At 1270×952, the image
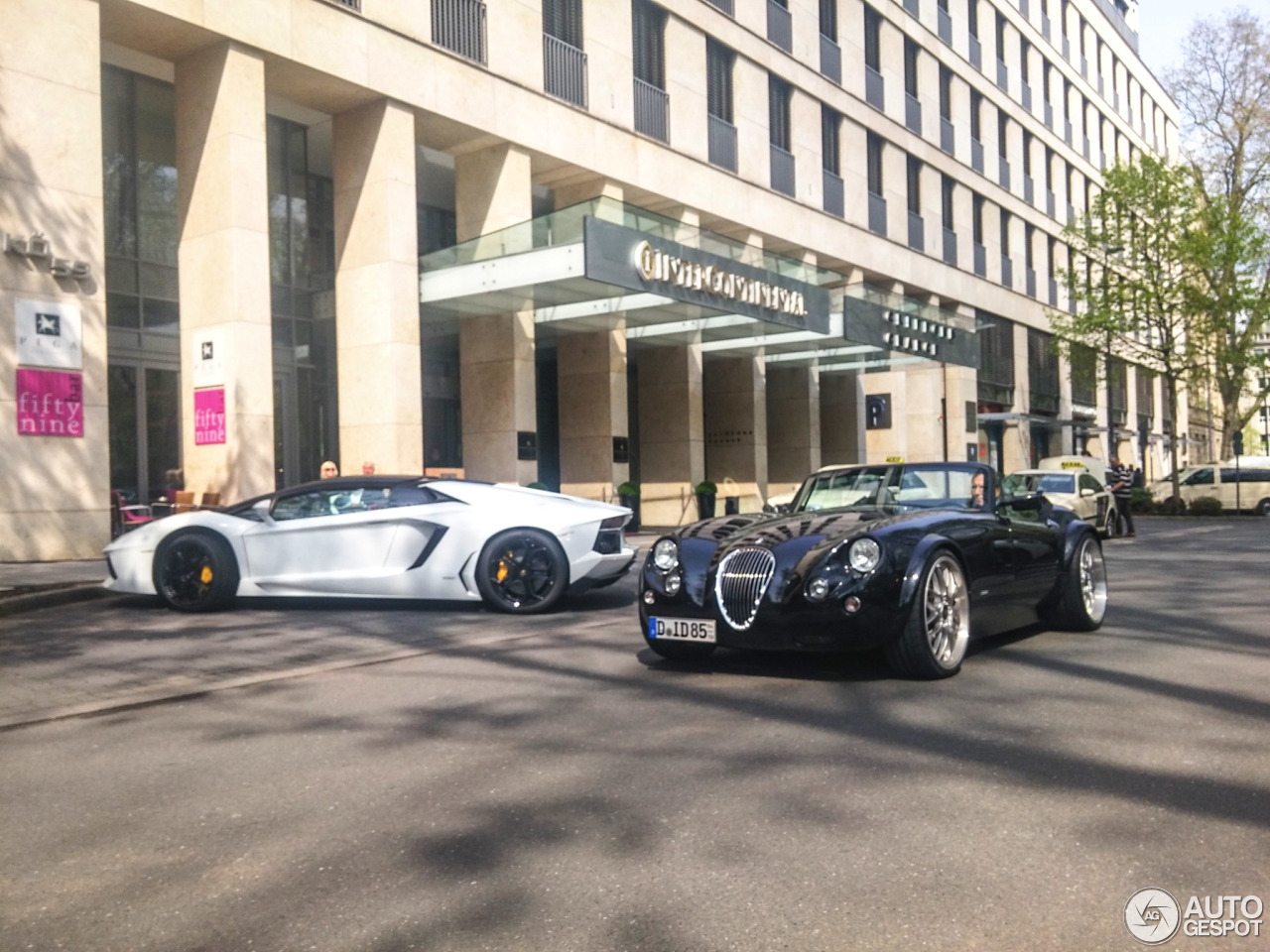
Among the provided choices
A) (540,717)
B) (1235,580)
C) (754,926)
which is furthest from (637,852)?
(1235,580)

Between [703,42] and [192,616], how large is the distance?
21247mm

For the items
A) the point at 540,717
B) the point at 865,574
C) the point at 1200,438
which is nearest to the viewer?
the point at 540,717

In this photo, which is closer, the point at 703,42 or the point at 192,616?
the point at 192,616

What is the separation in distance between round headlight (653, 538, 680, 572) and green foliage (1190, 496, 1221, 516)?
3001 cm

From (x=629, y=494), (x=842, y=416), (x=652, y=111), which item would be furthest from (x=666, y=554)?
(x=842, y=416)

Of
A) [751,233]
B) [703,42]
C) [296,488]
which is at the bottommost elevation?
[296,488]

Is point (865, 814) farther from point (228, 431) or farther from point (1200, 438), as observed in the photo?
point (1200, 438)

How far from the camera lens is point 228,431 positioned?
16984 mm

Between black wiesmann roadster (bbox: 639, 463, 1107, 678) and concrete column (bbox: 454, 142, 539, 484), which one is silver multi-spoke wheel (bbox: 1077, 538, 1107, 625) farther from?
concrete column (bbox: 454, 142, 539, 484)

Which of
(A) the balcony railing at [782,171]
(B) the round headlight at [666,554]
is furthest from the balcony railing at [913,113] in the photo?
(B) the round headlight at [666,554]

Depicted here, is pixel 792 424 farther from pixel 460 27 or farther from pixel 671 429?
pixel 460 27

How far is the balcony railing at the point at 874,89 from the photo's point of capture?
34.0 meters

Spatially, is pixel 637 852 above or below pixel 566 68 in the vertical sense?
below

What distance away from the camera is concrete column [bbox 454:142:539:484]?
21.5 meters
